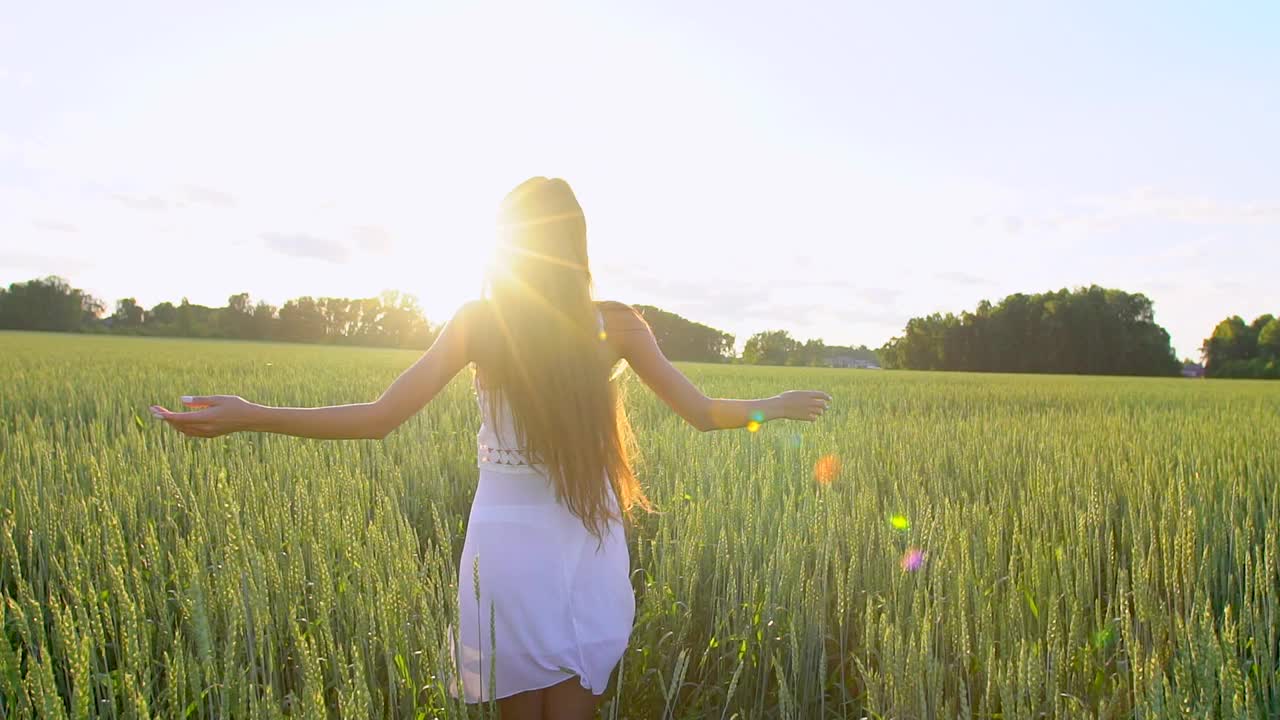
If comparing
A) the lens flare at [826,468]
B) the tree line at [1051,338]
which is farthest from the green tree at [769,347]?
the lens flare at [826,468]

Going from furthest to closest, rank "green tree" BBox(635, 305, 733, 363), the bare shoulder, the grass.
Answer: "green tree" BBox(635, 305, 733, 363), the bare shoulder, the grass

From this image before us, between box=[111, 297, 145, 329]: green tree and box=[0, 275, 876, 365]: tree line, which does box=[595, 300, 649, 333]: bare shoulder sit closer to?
box=[0, 275, 876, 365]: tree line

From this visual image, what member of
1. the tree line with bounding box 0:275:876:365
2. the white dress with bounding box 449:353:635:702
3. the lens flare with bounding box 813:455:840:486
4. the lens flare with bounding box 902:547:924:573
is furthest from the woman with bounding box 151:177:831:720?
the tree line with bounding box 0:275:876:365

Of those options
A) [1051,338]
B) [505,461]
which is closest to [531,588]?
[505,461]

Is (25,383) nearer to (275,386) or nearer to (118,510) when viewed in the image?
(275,386)

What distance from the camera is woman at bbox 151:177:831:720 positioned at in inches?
65.7

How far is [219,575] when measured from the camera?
1.97m

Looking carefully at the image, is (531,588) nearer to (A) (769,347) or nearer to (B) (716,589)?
(B) (716,589)

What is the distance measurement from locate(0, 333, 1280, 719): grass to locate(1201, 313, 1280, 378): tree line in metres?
66.0

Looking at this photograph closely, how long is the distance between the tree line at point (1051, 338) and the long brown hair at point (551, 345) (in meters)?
59.4

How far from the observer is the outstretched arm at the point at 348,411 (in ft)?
5.18

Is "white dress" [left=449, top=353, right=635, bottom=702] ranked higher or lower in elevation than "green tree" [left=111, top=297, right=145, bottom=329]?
lower

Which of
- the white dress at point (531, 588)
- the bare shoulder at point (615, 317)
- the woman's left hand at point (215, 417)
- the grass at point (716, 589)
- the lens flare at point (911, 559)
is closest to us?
the grass at point (716, 589)

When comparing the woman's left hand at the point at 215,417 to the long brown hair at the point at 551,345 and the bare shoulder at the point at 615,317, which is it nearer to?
the long brown hair at the point at 551,345
